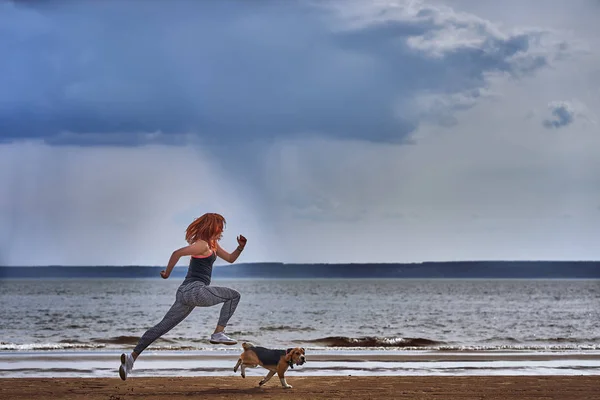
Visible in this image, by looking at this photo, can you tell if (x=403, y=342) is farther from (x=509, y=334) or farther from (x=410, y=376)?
(x=410, y=376)

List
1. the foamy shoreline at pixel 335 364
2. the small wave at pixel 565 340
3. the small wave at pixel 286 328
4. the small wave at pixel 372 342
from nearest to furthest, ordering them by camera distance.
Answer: the foamy shoreline at pixel 335 364
the small wave at pixel 372 342
the small wave at pixel 565 340
the small wave at pixel 286 328

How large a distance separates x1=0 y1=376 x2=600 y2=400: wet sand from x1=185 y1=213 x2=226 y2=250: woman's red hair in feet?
7.68

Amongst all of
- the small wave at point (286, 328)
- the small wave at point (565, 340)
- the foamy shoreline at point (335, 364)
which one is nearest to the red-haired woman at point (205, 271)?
the foamy shoreline at point (335, 364)

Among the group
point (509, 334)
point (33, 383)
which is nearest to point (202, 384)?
point (33, 383)

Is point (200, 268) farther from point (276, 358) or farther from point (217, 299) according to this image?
point (276, 358)

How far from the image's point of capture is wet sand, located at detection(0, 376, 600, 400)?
13.5 meters

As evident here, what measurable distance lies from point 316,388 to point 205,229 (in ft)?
11.3

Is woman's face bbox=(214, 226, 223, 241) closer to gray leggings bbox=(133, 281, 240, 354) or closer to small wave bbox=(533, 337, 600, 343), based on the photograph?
gray leggings bbox=(133, 281, 240, 354)

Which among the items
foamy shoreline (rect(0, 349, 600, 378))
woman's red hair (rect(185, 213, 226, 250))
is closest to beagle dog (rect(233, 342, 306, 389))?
woman's red hair (rect(185, 213, 226, 250))

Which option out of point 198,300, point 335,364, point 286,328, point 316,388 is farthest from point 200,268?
point 286,328

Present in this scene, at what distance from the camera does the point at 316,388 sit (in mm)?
14352

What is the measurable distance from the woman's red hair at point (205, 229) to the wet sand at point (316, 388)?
2342 mm

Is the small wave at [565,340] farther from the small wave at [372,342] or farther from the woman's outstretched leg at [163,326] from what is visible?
the woman's outstretched leg at [163,326]

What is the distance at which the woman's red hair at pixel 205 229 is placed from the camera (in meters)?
12.5
